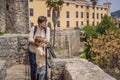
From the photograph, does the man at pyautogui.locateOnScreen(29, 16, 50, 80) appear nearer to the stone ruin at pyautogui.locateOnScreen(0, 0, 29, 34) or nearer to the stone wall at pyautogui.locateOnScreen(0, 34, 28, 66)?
the stone wall at pyautogui.locateOnScreen(0, 34, 28, 66)

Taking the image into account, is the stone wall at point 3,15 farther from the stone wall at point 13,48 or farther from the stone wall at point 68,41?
the stone wall at point 68,41

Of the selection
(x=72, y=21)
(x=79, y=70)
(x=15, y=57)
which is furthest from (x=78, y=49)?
(x=79, y=70)

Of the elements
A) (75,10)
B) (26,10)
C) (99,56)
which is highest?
(75,10)

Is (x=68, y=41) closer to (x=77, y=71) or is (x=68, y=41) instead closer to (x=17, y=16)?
(x=17, y=16)

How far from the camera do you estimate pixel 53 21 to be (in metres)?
69.1

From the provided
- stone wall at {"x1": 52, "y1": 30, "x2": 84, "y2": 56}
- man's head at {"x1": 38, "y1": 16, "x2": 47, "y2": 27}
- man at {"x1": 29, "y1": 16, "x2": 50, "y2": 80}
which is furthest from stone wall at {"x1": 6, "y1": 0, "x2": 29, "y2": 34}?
stone wall at {"x1": 52, "y1": 30, "x2": 84, "y2": 56}

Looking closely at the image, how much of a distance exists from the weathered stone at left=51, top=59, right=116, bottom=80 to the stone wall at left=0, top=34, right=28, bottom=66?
3260mm

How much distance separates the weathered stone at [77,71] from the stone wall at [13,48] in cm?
326

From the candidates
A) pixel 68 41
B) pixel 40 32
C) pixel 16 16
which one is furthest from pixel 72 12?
pixel 40 32

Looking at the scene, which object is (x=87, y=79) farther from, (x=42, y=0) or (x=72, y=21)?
(x=72, y=21)

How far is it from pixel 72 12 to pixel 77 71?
69.4 metres

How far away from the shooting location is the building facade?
6481 cm

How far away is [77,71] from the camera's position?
20.1ft

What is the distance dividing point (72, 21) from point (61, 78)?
224 feet
